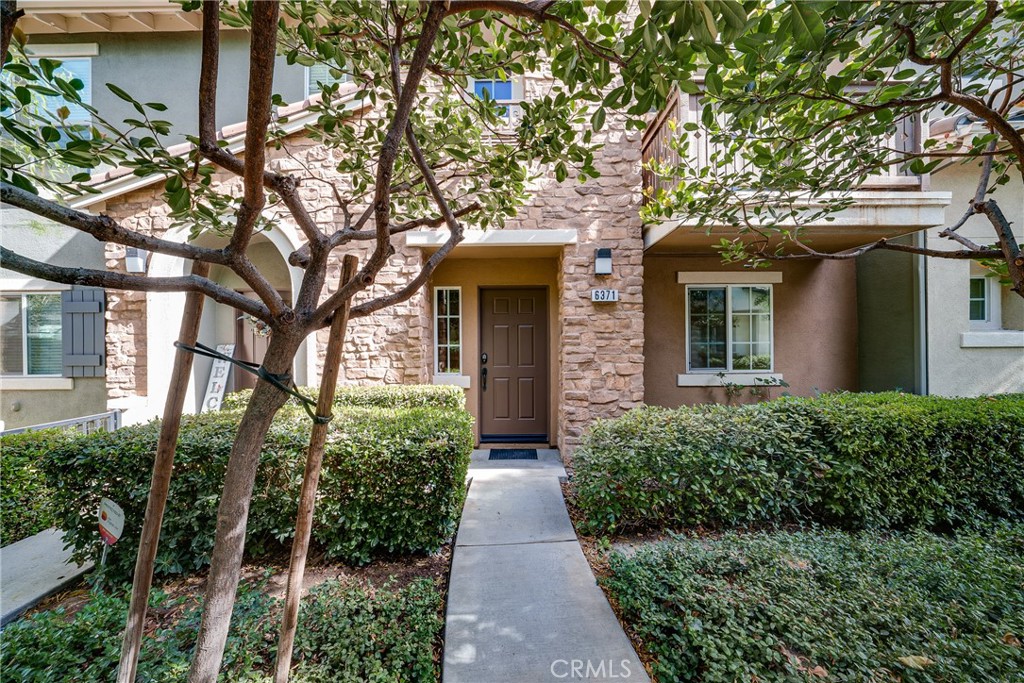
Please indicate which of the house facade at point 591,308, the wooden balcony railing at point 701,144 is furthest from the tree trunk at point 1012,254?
the house facade at point 591,308

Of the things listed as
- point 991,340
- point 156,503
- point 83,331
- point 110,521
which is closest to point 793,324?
point 991,340

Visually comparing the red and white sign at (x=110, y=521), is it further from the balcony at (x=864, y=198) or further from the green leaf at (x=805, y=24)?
the balcony at (x=864, y=198)

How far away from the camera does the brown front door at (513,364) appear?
227 inches

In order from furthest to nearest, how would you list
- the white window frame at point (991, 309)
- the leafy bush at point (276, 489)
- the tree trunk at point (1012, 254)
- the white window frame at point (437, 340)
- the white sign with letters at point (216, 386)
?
the white sign with letters at point (216, 386), the white window frame at point (437, 340), the white window frame at point (991, 309), the leafy bush at point (276, 489), the tree trunk at point (1012, 254)

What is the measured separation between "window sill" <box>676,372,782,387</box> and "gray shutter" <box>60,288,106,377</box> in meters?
7.41

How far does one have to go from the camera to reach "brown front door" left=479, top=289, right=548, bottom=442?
575 centimetres

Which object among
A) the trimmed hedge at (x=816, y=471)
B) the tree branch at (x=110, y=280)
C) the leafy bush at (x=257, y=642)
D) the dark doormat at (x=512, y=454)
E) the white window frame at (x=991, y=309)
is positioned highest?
the white window frame at (x=991, y=309)

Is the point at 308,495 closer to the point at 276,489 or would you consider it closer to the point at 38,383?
the point at 276,489

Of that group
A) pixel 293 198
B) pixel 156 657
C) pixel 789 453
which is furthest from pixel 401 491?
pixel 789 453

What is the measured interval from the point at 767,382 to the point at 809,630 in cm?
412

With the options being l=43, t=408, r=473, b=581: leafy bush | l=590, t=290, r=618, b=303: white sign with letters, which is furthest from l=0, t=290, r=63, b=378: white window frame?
l=590, t=290, r=618, b=303: white sign with letters

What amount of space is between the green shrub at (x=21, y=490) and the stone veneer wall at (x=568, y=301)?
154 centimetres

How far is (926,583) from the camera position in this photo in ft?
7.31

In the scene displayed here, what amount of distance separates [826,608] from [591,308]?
3345mm
